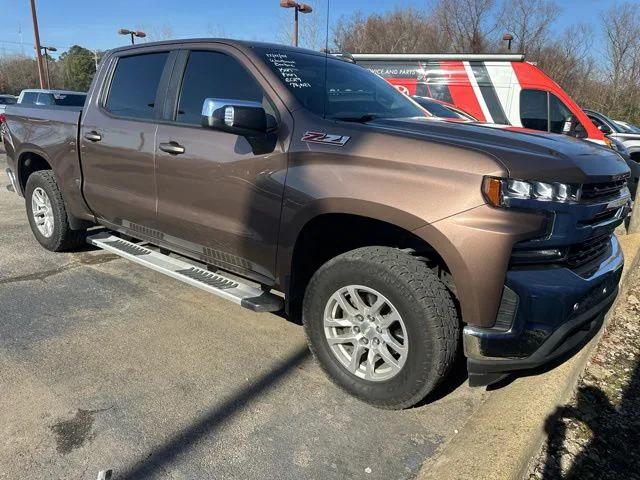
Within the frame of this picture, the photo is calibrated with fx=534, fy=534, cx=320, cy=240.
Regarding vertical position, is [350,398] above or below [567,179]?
below

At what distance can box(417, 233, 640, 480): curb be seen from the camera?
2164mm

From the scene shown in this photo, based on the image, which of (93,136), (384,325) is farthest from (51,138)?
(384,325)

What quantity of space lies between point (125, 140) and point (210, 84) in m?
0.85

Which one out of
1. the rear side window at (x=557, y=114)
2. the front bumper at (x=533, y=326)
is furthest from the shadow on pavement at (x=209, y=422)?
the rear side window at (x=557, y=114)

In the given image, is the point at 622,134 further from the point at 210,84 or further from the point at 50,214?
the point at 50,214

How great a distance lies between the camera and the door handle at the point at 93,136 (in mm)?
4086

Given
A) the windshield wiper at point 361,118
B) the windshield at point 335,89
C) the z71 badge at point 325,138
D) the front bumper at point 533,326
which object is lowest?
the front bumper at point 533,326

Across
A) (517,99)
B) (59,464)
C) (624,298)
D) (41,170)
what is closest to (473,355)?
(59,464)

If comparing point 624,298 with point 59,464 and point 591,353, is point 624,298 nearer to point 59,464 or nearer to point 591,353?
point 591,353

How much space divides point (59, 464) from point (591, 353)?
3.01m

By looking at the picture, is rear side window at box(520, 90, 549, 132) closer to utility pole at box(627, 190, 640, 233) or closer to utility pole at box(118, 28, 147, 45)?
utility pole at box(627, 190, 640, 233)

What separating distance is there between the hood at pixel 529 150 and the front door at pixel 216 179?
27.9 inches

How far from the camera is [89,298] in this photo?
13.6ft

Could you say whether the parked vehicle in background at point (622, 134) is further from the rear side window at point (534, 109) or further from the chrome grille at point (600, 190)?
the chrome grille at point (600, 190)
